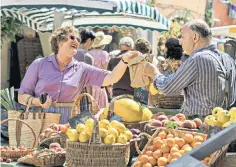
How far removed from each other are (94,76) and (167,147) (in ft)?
6.25

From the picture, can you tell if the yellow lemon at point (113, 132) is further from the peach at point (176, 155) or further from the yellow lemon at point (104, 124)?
the peach at point (176, 155)

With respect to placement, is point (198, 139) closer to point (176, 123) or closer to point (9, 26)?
point (176, 123)

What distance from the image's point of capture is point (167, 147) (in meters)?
3.44

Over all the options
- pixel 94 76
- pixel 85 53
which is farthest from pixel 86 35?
pixel 94 76

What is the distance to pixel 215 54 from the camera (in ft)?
15.1

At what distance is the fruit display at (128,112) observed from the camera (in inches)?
162

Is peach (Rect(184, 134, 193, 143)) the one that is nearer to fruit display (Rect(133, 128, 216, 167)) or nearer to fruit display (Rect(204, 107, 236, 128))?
fruit display (Rect(133, 128, 216, 167))

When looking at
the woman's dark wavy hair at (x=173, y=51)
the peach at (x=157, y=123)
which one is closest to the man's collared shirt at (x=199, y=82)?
the peach at (x=157, y=123)

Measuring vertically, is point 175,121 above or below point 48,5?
below

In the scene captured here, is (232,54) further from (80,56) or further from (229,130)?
(229,130)

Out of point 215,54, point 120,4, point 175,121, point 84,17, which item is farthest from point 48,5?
point 175,121

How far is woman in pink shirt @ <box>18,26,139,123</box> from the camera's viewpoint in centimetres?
514

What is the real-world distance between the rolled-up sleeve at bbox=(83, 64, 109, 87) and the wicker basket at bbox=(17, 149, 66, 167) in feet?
4.61

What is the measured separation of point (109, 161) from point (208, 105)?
53.3 inches
